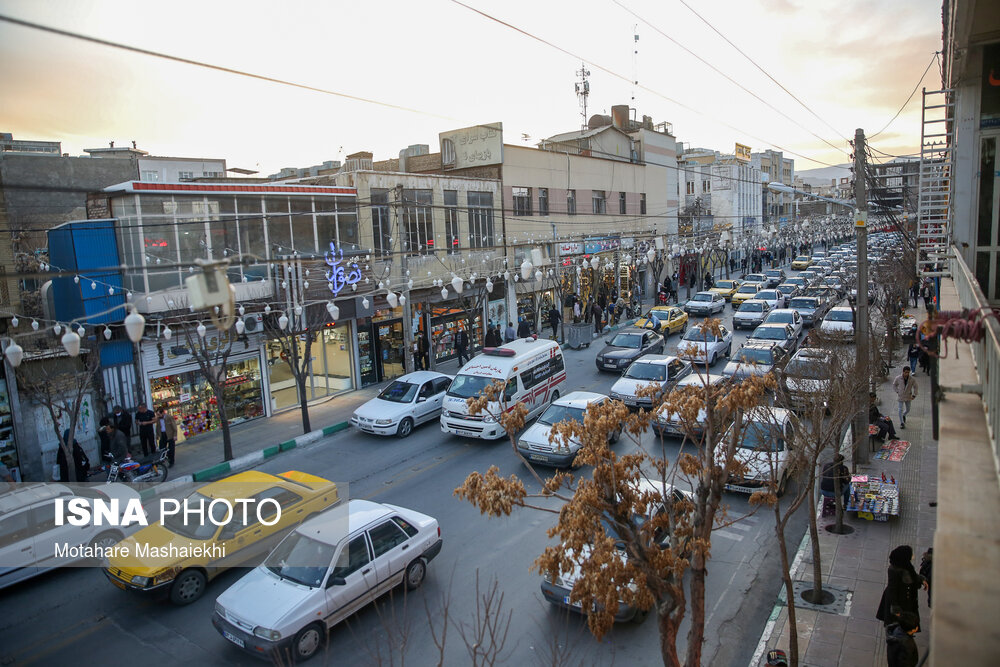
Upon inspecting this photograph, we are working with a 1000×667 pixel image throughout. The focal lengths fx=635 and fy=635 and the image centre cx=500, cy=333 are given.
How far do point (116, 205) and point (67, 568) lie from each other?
936 cm

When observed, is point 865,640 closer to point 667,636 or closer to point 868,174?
point 667,636

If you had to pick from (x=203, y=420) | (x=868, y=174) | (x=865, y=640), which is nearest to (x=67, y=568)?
(x=203, y=420)

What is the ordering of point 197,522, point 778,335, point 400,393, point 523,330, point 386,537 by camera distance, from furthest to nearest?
point 523,330 < point 778,335 < point 400,393 < point 197,522 < point 386,537

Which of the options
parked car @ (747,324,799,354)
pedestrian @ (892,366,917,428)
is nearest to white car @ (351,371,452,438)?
parked car @ (747,324,799,354)

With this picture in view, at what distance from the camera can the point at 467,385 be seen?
17.5m

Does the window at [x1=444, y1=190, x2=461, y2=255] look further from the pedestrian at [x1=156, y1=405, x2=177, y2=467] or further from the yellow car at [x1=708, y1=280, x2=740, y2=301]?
the yellow car at [x1=708, y1=280, x2=740, y2=301]

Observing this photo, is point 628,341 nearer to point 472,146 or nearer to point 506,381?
point 506,381

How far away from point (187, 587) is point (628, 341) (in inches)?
717

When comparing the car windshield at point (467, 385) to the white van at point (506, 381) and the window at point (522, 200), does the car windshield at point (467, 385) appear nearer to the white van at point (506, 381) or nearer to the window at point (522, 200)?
the white van at point (506, 381)

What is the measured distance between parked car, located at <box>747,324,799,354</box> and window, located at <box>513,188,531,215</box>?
12188mm

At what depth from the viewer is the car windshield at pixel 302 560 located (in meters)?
8.58

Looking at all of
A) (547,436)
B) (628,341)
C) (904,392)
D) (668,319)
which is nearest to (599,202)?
(668,319)

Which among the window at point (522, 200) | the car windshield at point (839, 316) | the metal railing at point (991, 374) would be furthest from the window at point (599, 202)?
the metal railing at point (991, 374)

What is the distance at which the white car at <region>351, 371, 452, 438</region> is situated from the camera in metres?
Result: 17.3
